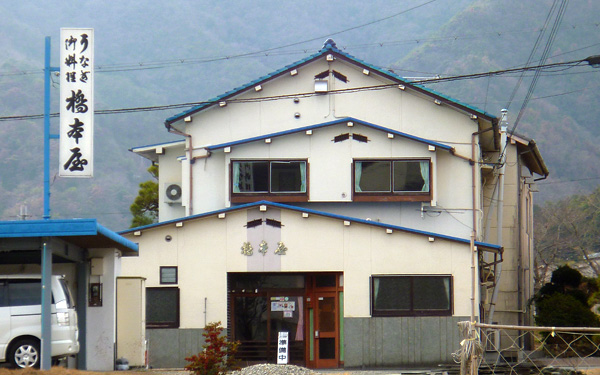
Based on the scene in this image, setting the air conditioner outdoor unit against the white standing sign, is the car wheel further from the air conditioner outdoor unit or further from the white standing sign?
the air conditioner outdoor unit

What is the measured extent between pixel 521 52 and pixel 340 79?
83.2 metres

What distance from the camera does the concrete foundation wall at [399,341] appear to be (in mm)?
23984

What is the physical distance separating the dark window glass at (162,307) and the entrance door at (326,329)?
4181 mm

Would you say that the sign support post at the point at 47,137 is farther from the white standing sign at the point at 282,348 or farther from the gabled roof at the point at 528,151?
the gabled roof at the point at 528,151

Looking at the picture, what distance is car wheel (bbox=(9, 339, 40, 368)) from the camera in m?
16.0

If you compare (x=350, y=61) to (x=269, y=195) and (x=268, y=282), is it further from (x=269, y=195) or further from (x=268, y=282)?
(x=268, y=282)

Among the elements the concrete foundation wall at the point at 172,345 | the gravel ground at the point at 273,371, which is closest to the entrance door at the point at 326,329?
the concrete foundation wall at the point at 172,345

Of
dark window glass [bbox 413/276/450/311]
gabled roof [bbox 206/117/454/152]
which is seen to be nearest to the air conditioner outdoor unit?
gabled roof [bbox 206/117/454/152]

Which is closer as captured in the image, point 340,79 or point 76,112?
point 76,112

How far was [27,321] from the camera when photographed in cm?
1623

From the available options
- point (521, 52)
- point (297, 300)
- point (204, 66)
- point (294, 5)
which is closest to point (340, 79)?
point (297, 300)

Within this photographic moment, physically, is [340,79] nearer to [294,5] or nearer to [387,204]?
[387,204]

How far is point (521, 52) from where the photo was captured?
4220 inches

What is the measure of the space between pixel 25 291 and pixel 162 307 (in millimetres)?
8254
